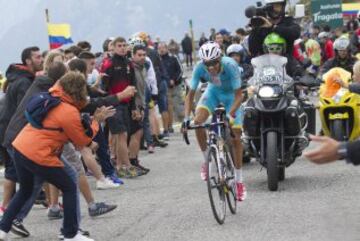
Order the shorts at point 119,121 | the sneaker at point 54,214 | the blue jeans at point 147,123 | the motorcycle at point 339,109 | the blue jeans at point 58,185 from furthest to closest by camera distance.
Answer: the blue jeans at point 147,123 → the shorts at point 119,121 → the motorcycle at point 339,109 → the sneaker at point 54,214 → the blue jeans at point 58,185

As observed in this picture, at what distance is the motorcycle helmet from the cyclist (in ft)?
3.23

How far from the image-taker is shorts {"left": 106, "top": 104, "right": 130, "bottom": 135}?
1348 centimetres

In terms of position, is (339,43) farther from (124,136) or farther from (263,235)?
(263,235)

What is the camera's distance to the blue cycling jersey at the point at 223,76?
429 inches

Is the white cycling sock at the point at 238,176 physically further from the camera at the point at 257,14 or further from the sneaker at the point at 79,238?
the sneaker at the point at 79,238

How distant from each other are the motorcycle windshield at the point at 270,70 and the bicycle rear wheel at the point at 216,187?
7.26ft

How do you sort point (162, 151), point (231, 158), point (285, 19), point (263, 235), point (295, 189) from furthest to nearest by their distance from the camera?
point (162, 151), point (285, 19), point (295, 189), point (231, 158), point (263, 235)

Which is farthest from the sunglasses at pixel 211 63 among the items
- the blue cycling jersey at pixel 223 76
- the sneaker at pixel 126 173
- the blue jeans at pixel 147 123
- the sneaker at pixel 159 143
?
the sneaker at pixel 159 143

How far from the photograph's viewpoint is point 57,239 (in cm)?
942

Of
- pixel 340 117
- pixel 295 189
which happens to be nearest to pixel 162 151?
pixel 340 117

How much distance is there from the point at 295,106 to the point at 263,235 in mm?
2969

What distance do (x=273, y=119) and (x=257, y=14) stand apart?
170cm

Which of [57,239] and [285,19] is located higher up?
[285,19]

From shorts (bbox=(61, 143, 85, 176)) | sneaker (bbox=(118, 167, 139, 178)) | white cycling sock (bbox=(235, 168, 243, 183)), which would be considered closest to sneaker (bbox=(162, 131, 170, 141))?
sneaker (bbox=(118, 167, 139, 178))
